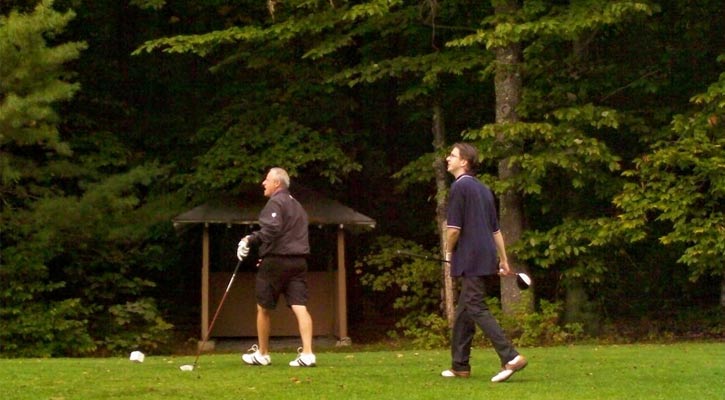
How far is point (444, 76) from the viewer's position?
21.5 metres

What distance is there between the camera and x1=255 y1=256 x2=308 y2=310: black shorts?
36.8ft

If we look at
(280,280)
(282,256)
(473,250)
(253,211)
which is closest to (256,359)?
(280,280)

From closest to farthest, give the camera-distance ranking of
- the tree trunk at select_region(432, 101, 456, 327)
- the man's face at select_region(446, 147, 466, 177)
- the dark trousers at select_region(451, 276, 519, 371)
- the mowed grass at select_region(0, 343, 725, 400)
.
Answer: the mowed grass at select_region(0, 343, 725, 400)
the dark trousers at select_region(451, 276, 519, 371)
the man's face at select_region(446, 147, 466, 177)
the tree trunk at select_region(432, 101, 456, 327)

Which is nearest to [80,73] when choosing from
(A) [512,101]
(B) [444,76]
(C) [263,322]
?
(B) [444,76]

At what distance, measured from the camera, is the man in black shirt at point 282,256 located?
11.1 m

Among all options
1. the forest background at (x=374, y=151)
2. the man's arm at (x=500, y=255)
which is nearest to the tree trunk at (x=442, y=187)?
the forest background at (x=374, y=151)

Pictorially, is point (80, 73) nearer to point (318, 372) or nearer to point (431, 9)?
point (431, 9)

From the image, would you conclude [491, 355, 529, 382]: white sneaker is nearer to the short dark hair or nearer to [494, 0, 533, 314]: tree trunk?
the short dark hair

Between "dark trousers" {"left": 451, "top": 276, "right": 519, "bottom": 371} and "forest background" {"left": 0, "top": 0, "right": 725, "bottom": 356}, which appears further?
"forest background" {"left": 0, "top": 0, "right": 725, "bottom": 356}

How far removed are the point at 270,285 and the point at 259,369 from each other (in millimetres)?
766

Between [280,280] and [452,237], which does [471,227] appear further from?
[280,280]

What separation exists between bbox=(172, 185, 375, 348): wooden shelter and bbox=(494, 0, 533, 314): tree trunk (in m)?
2.38

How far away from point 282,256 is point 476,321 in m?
2.41

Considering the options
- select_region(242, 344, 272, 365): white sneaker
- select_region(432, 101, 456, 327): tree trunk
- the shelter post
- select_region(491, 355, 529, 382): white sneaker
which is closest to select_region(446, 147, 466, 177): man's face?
select_region(491, 355, 529, 382): white sneaker
